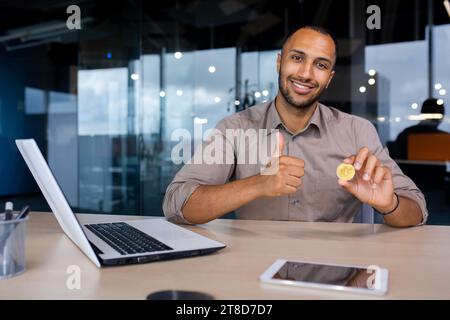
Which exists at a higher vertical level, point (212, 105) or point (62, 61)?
point (62, 61)

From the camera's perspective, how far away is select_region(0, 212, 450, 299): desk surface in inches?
28.5

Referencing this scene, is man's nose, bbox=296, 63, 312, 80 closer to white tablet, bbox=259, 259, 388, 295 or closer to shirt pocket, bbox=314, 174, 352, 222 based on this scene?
shirt pocket, bbox=314, 174, 352, 222

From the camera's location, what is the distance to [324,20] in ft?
15.4

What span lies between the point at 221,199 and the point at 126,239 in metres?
0.36

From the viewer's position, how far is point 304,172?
131cm

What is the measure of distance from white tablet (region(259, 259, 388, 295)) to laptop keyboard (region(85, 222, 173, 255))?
27cm

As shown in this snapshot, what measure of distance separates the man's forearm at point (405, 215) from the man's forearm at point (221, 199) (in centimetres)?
41

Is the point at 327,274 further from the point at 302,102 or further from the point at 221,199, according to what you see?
the point at 302,102

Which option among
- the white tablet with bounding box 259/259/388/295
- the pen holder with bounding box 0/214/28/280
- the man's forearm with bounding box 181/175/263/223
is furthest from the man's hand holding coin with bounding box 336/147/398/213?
the pen holder with bounding box 0/214/28/280

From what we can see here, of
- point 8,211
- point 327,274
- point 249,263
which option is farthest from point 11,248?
point 327,274
